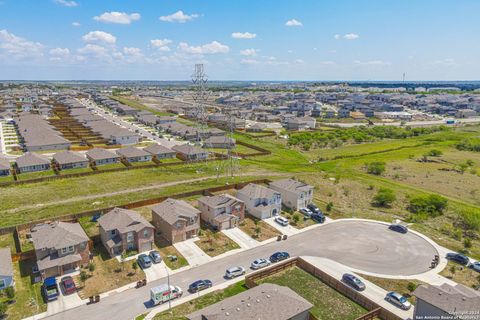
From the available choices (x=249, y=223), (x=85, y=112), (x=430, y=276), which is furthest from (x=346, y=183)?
(x=85, y=112)

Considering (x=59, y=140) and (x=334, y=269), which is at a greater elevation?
(x=59, y=140)

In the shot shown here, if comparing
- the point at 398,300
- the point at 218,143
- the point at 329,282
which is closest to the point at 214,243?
the point at 329,282

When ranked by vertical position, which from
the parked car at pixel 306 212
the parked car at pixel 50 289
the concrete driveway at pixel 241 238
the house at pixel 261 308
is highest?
the house at pixel 261 308

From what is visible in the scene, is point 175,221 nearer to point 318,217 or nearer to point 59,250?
point 59,250

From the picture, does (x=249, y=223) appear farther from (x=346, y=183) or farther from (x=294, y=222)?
(x=346, y=183)

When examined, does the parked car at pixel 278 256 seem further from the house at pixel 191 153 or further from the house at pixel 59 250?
the house at pixel 191 153

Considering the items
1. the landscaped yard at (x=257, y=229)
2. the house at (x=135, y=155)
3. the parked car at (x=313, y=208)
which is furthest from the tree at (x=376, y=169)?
the house at (x=135, y=155)
